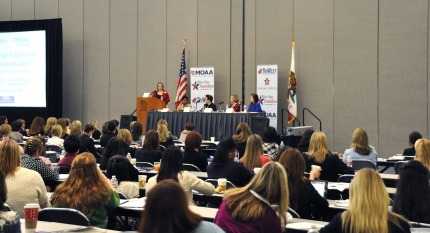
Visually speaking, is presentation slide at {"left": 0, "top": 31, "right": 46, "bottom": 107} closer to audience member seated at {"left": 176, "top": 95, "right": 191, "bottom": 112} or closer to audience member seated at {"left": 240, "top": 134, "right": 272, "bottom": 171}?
audience member seated at {"left": 176, "top": 95, "right": 191, "bottom": 112}

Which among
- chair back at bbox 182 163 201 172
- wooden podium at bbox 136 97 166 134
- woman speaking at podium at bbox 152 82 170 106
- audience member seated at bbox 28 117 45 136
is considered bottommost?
chair back at bbox 182 163 201 172

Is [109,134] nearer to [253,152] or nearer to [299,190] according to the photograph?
[253,152]

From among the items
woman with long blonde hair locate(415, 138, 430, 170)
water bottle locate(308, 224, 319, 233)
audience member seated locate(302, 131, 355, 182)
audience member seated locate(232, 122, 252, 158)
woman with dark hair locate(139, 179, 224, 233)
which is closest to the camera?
woman with dark hair locate(139, 179, 224, 233)

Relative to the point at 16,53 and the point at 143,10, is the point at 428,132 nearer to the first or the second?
the point at 143,10

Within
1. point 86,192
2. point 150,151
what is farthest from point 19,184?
point 150,151

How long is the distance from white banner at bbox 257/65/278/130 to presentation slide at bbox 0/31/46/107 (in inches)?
257

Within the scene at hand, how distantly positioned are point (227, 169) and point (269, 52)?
1000 centimetres

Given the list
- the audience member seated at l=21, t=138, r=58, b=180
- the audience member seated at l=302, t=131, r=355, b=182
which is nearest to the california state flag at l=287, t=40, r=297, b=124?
the audience member seated at l=302, t=131, r=355, b=182

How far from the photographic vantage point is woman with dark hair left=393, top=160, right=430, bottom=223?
3.65 metres

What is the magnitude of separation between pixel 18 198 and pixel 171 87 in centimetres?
1253

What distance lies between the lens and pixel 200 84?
1608 centimetres

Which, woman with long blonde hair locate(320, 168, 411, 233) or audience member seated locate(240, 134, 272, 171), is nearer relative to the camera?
woman with long blonde hair locate(320, 168, 411, 233)

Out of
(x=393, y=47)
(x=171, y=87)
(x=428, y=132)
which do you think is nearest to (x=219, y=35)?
(x=171, y=87)

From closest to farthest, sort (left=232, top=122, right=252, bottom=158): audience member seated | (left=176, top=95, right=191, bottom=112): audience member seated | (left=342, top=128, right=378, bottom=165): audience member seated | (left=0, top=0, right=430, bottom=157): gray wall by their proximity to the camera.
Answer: (left=342, top=128, right=378, bottom=165): audience member seated
(left=232, top=122, right=252, bottom=158): audience member seated
(left=0, top=0, right=430, bottom=157): gray wall
(left=176, top=95, right=191, bottom=112): audience member seated
